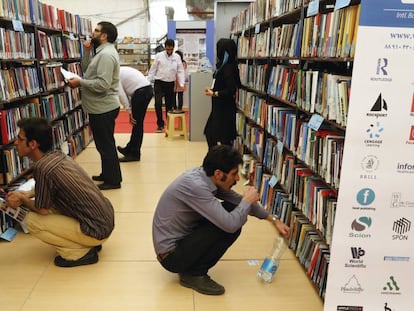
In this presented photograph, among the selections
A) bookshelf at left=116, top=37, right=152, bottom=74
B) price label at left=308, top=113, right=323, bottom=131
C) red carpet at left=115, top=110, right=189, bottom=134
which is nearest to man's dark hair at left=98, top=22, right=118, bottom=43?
price label at left=308, top=113, right=323, bottom=131

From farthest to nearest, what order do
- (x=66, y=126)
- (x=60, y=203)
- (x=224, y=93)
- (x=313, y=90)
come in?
1. (x=66, y=126)
2. (x=224, y=93)
3. (x=60, y=203)
4. (x=313, y=90)

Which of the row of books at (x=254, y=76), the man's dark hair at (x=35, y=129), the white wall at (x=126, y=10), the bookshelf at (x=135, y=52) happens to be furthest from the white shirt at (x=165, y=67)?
the man's dark hair at (x=35, y=129)

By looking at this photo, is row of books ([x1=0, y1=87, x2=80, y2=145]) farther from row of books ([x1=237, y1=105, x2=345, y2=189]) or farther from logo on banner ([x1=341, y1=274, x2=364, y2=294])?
logo on banner ([x1=341, y1=274, x2=364, y2=294])

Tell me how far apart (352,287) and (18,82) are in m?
3.02

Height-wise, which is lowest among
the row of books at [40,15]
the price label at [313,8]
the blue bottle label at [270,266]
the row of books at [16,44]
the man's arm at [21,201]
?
the blue bottle label at [270,266]

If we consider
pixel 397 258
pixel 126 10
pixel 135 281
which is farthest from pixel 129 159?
pixel 126 10

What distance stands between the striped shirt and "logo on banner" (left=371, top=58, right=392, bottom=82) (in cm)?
177

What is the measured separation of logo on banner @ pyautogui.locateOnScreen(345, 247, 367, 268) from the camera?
1767mm

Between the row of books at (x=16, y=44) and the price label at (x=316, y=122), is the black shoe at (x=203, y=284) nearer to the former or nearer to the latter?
the price label at (x=316, y=122)

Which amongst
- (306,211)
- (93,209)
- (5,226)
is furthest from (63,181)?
(306,211)

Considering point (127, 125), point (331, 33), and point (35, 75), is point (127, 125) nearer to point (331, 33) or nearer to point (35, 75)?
point (35, 75)

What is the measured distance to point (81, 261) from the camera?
2.54 metres

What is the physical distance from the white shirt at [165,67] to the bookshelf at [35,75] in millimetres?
1520

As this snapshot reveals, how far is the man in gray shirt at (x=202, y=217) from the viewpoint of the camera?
2.07m
